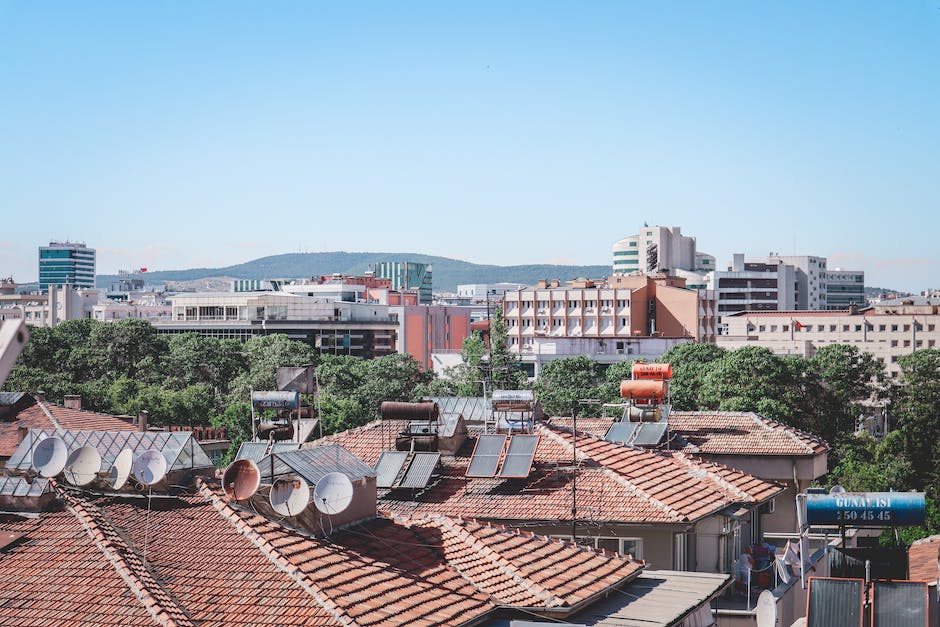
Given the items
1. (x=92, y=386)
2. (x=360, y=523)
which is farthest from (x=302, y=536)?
(x=92, y=386)

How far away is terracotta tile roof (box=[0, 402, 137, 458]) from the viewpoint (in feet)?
149

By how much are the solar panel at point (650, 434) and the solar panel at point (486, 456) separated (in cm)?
607

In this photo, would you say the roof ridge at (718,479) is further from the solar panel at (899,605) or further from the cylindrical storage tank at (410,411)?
the solar panel at (899,605)

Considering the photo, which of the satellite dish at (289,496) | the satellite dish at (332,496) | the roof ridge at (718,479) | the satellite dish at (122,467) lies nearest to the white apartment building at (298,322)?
the roof ridge at (718,479)

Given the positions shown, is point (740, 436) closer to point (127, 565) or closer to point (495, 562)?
point (495, 562)

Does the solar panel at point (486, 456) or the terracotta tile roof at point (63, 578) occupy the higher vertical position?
the solar panel at point (486, 456)

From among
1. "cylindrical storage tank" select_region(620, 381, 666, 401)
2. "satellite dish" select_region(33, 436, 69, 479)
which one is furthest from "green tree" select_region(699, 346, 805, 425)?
"satellite dish" select_region(33, 436, 69, 479)

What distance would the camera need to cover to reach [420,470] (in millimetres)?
31375

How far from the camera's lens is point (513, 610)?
2058 cm

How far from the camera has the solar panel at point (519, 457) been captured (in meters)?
30.2

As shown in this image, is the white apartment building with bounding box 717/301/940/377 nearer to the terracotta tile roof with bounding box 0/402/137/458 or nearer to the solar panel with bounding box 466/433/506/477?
the terracotta tile roof with bounding box 0/402/137/458

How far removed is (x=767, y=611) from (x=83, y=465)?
1270cm

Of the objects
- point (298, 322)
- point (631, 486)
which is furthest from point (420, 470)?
point (298, 322)

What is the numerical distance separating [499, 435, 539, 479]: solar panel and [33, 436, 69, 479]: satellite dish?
34.9 feet
